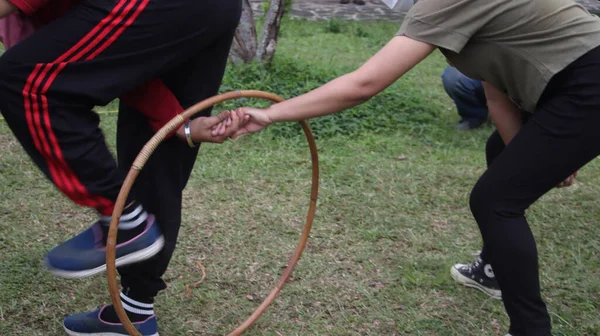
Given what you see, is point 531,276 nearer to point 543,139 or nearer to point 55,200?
point 543,139

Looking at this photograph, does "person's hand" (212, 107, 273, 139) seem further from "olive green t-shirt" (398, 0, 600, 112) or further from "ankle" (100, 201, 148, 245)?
"olive green t-shirt" (398, 0, 600, 112)

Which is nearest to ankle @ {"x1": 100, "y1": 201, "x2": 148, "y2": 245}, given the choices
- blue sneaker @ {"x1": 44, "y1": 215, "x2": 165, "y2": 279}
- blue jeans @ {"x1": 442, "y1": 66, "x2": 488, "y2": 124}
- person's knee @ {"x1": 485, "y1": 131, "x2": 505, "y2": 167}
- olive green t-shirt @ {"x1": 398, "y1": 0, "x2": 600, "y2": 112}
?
blue sneaker @ {"x1": 44, "y1": 215, "x2": 165, "y2": 279}

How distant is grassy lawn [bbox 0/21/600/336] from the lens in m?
3.40

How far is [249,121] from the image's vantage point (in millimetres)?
2807

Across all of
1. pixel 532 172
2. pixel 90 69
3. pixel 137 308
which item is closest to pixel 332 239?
pixel 137 308

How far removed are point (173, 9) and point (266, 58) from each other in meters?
5.06

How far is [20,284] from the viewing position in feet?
11.6

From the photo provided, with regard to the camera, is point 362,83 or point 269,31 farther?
point 269,31

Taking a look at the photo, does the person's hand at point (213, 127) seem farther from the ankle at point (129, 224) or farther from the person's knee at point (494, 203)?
the person's knee at point (494, 203)

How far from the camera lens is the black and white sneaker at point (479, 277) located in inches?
143

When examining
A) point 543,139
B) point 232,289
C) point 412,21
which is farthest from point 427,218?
point 412,21

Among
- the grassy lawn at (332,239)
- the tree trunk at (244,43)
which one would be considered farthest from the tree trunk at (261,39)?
the grassy lawn at (332,239)

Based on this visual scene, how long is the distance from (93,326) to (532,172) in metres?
1.91

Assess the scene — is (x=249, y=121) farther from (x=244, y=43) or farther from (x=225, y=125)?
(x=244, y=43)
